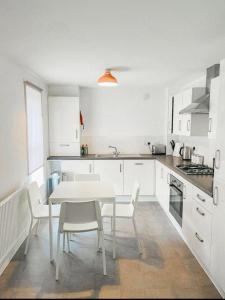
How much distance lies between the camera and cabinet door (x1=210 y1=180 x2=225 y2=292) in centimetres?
190

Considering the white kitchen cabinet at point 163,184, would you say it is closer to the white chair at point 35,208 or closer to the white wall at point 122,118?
the white wall at point 122,118

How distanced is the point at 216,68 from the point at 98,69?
1.54 m

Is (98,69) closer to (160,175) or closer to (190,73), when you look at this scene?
(190,73)

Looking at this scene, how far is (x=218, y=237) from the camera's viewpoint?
1.98 metres

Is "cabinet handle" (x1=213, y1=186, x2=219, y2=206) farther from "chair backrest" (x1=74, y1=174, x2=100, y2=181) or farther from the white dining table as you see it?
"chair backrest" (x1=74, y1=174, x2=100, y2=181)

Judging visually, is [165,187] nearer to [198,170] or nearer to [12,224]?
[198,170]

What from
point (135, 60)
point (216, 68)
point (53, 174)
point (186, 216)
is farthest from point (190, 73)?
point (53, 174)

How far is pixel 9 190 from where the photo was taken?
2.68 metres

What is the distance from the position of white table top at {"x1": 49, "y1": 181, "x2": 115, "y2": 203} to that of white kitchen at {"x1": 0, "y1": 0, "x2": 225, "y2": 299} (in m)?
0.02

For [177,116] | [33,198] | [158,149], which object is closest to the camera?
[33,198]

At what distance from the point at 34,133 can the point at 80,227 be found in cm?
192

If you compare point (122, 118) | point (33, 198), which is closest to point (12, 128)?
point (33, 198)

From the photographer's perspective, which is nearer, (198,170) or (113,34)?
(113,34)

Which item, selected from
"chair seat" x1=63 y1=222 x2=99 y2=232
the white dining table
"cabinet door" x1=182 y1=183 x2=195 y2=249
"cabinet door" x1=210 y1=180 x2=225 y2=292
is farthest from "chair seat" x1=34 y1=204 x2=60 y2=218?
"cabinet door" x1=210 y1=180 x2=225 y2=292
